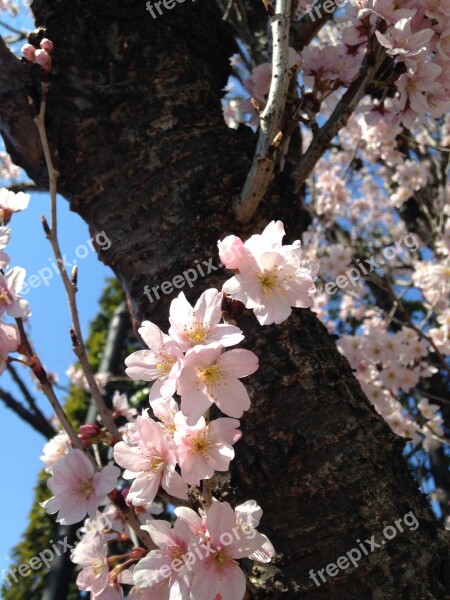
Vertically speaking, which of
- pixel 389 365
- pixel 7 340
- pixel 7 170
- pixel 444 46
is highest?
pixel 7 170

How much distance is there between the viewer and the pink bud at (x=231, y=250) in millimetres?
939

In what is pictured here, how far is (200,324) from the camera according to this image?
0.88 m

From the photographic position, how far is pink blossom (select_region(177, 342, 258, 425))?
81 cm

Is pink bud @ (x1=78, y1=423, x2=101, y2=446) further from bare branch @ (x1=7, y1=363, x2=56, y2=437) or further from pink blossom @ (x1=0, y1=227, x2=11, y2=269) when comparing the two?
bare branch @ (x1=7, y1=363, x2=56, y2=437)

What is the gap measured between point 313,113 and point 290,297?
2.67ft

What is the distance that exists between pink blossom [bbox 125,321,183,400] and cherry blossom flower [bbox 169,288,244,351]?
2 centimetres

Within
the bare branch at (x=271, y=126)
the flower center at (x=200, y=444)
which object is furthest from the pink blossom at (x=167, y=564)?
the bare branch at (x=271, y=126)

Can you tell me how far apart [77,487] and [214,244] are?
0.68 metres

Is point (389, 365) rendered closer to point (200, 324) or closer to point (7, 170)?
point (200, 324)

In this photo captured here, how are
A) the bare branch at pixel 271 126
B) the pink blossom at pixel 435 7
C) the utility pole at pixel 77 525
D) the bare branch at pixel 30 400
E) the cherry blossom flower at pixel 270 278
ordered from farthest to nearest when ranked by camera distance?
the utility pole at pixel 77 525, the bare branch at pixel 30 400, the pink blossom at pixel 435 7, the bare branch at pixel 271 126, the cherry blossom flower at pixel 270 278

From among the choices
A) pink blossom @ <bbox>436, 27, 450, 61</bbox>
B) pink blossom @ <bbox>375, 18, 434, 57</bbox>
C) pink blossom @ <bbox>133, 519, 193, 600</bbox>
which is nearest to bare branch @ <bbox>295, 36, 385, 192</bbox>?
pink blossom @ <bbox>375, 18, 434, 57</bbox>

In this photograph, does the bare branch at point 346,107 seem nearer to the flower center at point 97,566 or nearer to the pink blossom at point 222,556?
the pink blossom at point 222,556

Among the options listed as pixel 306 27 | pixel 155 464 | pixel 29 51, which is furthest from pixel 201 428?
pixel 306 27

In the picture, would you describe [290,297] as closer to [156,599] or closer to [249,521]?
[249,521]
